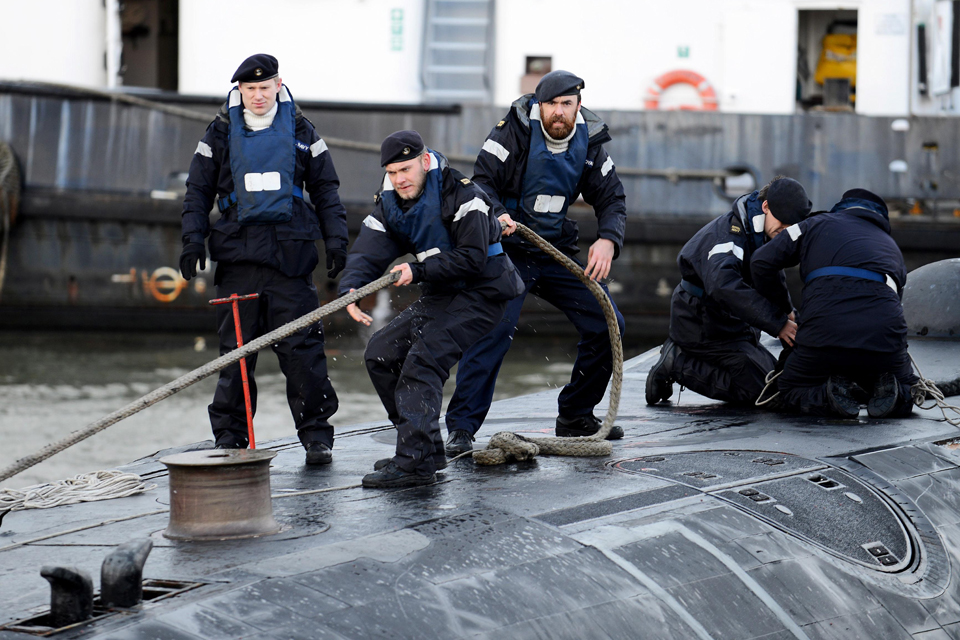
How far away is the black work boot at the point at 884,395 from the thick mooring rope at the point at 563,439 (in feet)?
4.63

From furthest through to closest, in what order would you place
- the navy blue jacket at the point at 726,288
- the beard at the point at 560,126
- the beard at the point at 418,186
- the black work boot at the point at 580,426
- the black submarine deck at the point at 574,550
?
1. the navy blue jacket at the point at 726,288
2. the black work boot at the point at 580,426
3. the beard at the point at 560,126
4. the beard at the point at 418,186
5. the black submarine deck at the point at 574,550

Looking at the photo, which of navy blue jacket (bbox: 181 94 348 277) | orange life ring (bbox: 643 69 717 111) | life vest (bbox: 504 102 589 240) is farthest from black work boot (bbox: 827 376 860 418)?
orange life ring (bbox: 643 69 717 111)

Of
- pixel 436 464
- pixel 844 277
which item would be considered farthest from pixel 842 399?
pixel 436 464

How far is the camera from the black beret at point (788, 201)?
5.64 meters

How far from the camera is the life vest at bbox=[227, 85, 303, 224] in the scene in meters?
4.76

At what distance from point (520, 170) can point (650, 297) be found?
843 centimetres

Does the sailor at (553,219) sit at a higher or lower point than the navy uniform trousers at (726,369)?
higher

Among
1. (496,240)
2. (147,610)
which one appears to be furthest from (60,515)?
(496,240)

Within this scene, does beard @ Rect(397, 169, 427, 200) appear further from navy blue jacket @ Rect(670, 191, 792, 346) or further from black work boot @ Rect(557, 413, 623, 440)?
navy blue jacket @ Rect(670, 191, 792, 346)

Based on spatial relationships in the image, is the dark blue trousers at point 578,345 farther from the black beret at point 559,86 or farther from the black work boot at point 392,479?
the black work boot at point 392,479

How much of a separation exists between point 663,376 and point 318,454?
7.11ft

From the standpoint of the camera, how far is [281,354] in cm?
487

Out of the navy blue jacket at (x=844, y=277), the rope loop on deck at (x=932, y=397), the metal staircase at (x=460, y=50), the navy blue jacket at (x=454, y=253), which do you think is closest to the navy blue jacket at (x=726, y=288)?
the navy blue jacket at (x=844, y=277)

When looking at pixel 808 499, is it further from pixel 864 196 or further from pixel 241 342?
pixel 241 342
